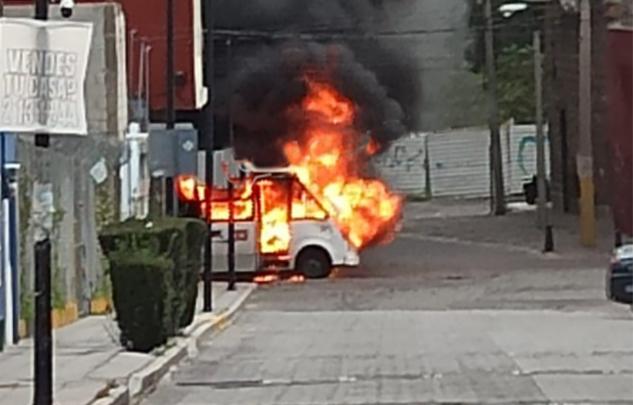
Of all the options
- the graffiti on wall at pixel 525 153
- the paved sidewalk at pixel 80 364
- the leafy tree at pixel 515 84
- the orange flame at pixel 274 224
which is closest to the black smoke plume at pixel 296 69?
the orange flame at pixel 274 224

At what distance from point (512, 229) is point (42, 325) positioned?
39421 mm

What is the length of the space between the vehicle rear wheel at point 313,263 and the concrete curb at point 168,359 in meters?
8.36

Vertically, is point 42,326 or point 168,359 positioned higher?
point 42,326

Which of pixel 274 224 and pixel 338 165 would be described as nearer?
pixel 274 224

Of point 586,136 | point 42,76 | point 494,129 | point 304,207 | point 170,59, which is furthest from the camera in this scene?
point 494,129

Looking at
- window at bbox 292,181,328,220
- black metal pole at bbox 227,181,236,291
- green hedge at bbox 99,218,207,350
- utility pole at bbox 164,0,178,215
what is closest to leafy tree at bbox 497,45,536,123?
window at bbox 292,181,328,220

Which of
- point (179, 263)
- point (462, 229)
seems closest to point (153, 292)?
point (179, 263)

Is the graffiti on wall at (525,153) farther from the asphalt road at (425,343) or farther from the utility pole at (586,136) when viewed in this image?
the asphalt road at (425,343)

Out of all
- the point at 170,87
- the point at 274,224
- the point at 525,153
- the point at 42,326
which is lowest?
the point at 42,326

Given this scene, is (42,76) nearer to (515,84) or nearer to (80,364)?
(80,364)

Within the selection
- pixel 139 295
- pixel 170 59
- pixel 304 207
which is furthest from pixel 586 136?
pixel 139 295

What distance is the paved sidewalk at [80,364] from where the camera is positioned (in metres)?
15.4

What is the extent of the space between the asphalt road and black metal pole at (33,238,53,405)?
2610 mm

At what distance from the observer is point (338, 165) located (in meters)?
44.2
